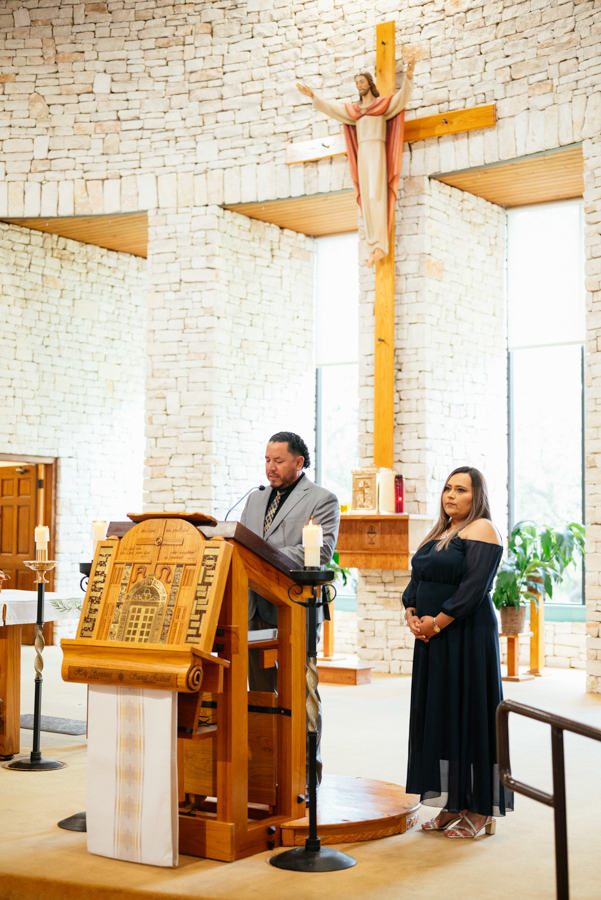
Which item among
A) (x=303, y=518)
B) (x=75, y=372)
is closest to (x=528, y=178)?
(x=75, y=372)

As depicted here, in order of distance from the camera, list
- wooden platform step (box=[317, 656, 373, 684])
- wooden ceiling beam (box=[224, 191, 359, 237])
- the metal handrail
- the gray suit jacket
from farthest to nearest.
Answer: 1. wooden ceiling beam (box=[224, 191, 359, 237])
2. wooden platform step (box=[317, 656, 373, 684])
3. the gray suit jacket
4. the metal handrail

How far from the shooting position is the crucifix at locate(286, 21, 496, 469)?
26.7ft

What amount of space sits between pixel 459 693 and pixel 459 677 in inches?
2.2

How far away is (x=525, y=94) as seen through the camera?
7.93 meters

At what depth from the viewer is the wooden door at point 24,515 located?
10.4m

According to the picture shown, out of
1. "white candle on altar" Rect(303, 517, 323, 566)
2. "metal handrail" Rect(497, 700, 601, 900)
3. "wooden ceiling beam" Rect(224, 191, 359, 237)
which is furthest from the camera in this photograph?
"wooden ceiling beam" Rect(224, 191, 359, 237)

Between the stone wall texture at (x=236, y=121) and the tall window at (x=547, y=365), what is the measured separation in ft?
1.65

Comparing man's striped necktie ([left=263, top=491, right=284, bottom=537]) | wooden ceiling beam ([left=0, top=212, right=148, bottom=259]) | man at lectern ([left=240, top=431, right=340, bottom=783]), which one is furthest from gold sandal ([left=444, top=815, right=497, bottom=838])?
wooden ceiling beam ([left=0, top=212, right=148, bottom=259])

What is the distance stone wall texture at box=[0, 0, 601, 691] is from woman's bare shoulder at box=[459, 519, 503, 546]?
4.49m

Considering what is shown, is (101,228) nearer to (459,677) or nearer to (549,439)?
(549,439)

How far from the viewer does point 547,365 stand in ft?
30.6

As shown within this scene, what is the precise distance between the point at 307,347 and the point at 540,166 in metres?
3.16

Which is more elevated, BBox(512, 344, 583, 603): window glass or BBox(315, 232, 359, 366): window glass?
BBox(315, 232, 359, 366): window glass

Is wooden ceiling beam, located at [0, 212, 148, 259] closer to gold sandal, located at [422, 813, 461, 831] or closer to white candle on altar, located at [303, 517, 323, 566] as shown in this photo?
white candle on altar, located at [303, 517, 323, 566]
